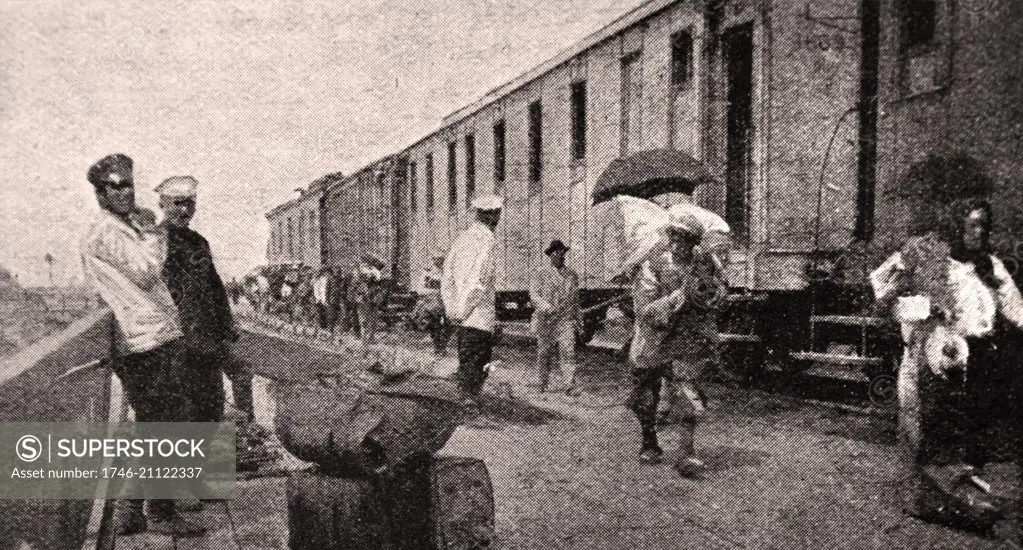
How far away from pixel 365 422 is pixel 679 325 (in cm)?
215

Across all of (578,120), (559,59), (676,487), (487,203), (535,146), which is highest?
(559,59)

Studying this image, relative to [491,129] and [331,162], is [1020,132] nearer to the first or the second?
[331,162]

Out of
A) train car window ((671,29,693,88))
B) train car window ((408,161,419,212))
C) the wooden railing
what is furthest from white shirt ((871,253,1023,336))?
train car window ((408,161,419,212))

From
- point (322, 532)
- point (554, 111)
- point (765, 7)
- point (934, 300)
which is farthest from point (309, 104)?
point (554, 111)

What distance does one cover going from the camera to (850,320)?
5.66 metres

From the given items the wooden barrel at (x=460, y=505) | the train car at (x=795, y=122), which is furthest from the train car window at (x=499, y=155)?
the wooden barrel at (x=460, y=505)

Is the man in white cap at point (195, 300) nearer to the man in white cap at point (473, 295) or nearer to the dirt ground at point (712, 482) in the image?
the dirt ground at point (712, 482)

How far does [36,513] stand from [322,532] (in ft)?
5.60

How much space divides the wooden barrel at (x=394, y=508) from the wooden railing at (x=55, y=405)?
103cm

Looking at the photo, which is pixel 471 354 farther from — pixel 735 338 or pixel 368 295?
pixel 368 295

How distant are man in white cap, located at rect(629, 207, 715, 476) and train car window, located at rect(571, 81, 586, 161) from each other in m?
5.42

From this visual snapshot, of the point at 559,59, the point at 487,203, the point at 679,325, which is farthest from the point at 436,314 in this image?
the point at 679,325

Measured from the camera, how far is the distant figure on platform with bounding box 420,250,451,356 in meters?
9.68

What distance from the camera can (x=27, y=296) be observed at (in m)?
4.68
